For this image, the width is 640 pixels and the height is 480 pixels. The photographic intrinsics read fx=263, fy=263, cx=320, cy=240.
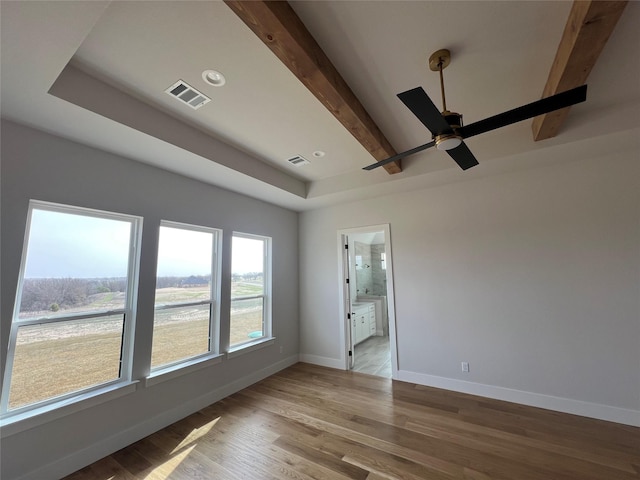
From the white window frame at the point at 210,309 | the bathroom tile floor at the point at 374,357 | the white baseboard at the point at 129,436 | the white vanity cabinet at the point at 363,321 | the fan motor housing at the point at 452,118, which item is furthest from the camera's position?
the white vanity cabinet at the point at 363,321

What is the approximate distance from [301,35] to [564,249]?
3533 millimetres

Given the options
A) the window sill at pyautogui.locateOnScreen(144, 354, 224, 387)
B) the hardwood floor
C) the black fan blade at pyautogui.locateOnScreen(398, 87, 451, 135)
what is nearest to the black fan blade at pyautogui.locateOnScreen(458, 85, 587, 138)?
the black fan blade at pyautogui.locateOnScreen(398, 87, 451, 135)

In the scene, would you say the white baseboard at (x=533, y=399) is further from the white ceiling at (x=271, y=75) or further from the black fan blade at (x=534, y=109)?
the black fan blade at (x=534, y=109)

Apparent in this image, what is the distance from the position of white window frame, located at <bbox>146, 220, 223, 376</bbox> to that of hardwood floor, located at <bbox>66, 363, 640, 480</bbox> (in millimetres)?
559

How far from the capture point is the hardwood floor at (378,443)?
2.11 meters

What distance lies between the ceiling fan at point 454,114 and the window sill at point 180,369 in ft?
11.0

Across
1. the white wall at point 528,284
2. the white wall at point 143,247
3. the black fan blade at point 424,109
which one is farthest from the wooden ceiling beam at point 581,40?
the white wall at point 143,247

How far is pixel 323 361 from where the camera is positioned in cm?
460

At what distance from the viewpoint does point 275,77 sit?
2.02 m

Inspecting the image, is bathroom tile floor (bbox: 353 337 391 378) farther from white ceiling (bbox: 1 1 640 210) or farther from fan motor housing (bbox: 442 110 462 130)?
fan motor housing (bbox: 442 110 462 130)

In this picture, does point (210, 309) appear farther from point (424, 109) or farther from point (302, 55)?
point (424, 109)

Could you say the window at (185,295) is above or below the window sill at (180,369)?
above

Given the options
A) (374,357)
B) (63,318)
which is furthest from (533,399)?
(63,318)

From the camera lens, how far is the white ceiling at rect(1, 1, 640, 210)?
1.52 metres
